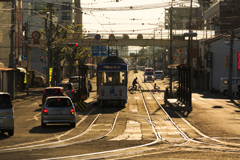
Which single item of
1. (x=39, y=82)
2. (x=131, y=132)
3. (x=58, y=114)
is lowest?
(x=131, y=132)

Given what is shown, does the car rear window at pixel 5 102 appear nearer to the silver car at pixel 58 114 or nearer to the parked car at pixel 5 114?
the parked car at pixel 5 114

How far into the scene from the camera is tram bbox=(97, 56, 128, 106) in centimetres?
3562

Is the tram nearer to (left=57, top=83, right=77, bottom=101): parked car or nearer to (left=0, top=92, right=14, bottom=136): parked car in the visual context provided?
(left=57, top=83, right=77, bottom=101): parked car

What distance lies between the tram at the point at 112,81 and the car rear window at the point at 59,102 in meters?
13.4

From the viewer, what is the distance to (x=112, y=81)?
35875 mm

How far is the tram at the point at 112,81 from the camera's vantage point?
35.6 meters

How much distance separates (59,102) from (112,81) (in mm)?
13871

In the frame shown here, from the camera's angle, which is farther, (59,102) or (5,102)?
(59,102)

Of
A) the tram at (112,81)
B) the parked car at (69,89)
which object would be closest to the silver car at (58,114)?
the tram at (112,81)

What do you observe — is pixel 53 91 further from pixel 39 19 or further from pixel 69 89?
pixel 39 19

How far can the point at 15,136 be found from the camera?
1873 centimetres

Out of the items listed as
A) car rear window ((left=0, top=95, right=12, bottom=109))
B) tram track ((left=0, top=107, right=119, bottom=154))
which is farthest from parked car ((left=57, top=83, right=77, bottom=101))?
car rear window ((left=0, top=95, right=12, bottom=109))

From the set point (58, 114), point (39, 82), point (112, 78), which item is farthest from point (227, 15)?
point (58, 114)

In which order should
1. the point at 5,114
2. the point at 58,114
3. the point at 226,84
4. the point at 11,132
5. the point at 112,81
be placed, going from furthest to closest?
the point at 226,84 < the point at 112,81 < the point at 58,114 < the point at 11,132 < the point at 5,114
